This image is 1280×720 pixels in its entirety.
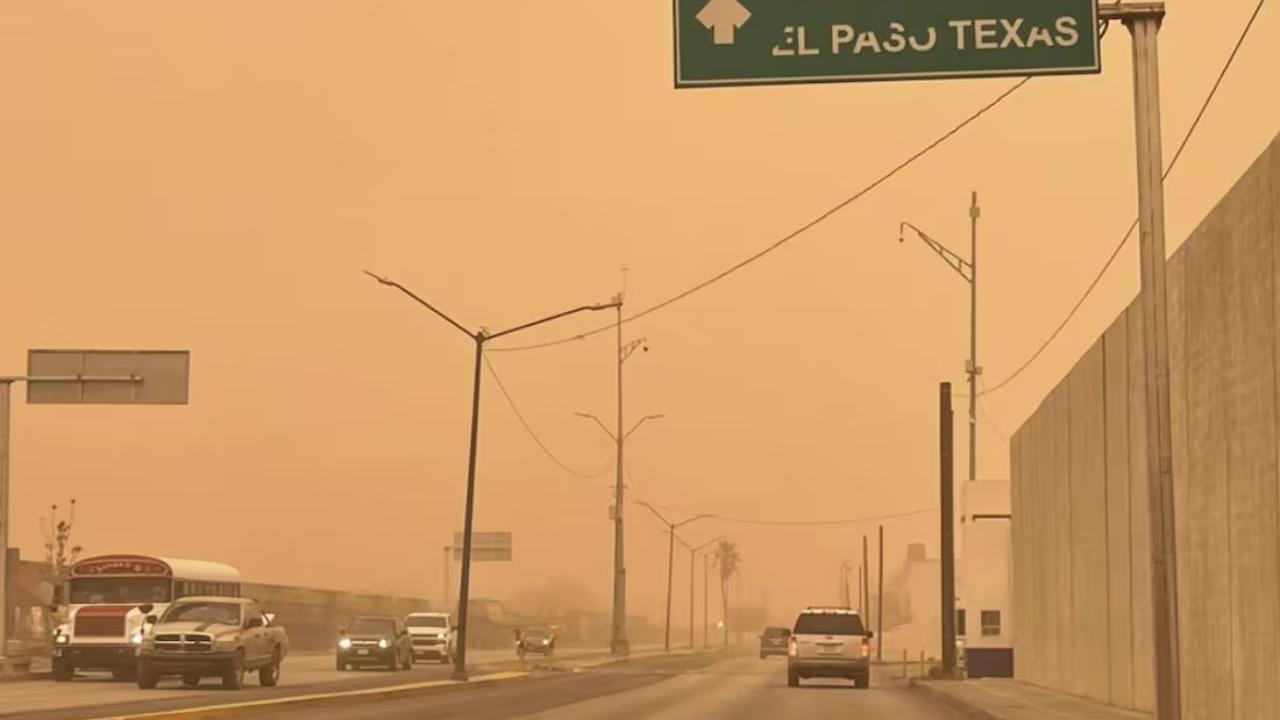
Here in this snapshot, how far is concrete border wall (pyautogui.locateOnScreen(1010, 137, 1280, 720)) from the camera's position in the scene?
19125mm

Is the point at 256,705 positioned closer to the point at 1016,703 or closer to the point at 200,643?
the point at 200,643

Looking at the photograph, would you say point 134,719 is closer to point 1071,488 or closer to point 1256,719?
point 1256,719

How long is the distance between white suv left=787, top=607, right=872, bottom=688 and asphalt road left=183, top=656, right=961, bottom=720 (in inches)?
19.3

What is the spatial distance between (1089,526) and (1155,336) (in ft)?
63.4

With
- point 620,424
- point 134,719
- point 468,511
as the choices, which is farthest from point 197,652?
point 620,424

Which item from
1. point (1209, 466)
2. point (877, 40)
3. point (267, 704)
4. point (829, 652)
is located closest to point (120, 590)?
point (267, 704)

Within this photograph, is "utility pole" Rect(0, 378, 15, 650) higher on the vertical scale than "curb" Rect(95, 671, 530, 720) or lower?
higher

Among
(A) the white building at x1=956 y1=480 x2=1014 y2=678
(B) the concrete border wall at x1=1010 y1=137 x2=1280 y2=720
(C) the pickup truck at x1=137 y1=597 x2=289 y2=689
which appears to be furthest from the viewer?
(A) the white building at x1=956 y1=480 x2=1014 y2=678

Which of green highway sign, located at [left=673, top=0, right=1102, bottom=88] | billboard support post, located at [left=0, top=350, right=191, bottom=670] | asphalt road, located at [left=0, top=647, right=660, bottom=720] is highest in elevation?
billboard support post, located at [left=0, top=350, right=191, bottom=670]

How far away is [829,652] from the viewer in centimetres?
4600

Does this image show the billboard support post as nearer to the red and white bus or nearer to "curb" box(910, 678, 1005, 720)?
the red and white bus

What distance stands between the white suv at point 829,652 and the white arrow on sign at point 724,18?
31.8 metres

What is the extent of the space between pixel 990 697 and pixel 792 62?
23.5 m

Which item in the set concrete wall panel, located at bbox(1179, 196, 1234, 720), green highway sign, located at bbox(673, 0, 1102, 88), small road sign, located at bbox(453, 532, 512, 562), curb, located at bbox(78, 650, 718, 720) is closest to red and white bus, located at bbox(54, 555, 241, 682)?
curb, located at bbox(78, 650, 718, 720)
